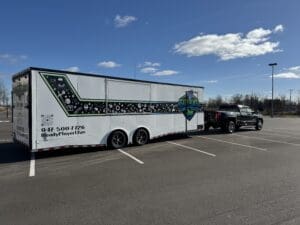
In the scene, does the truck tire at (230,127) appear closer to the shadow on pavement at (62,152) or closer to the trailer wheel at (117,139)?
the trailer wheel at (117,139)

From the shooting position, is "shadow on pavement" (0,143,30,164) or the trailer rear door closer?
the trailer rear door

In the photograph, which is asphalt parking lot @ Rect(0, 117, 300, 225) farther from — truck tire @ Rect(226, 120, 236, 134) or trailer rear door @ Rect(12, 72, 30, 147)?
truck tire @ Rect(226, 120, 236, 134)

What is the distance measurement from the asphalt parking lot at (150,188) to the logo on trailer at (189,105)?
14.1 ft

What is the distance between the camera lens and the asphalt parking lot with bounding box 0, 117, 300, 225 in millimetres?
4230

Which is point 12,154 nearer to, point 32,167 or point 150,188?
point 32,167

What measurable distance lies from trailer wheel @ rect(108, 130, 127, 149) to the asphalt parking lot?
1.04 m

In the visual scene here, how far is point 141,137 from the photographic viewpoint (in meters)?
11.6

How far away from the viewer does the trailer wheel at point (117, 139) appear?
34.6 feet

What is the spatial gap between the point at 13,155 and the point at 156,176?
18.9 feet

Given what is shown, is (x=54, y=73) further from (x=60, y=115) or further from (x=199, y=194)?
(x=199, y=194)

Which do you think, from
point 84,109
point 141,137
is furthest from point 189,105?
point 84,109

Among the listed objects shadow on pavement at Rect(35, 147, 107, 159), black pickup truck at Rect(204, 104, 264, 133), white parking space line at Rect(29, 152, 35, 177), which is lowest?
white parking space line at Rect(29, 152, 35, 177)

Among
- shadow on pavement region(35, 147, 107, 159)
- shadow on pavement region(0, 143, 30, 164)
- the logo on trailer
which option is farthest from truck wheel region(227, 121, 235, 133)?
shadow on pavement region(0, 143, 30, 164)

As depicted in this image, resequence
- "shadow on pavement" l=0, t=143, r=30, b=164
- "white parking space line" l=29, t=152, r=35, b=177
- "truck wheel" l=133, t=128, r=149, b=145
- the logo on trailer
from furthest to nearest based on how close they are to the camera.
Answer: the logo on trailer < "truck wheel" l=133, t=128, r=149, b=145 < "shadow on pavement" l=0, t=143, r=30, b=164 < "white parking space line" l=29, t=152, r=35, b=177
